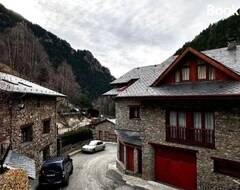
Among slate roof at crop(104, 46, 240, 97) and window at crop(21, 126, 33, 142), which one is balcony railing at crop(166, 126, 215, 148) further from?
window at crop(21, 126, 33, 142)

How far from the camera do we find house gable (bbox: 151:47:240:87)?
14853mm

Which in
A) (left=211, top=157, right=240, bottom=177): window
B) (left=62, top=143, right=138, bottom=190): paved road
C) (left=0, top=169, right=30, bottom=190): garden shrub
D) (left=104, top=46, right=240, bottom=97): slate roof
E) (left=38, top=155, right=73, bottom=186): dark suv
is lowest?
(left=62, top=143, right=138, bottom=190): paved road

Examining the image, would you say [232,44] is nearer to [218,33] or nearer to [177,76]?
[177,76]

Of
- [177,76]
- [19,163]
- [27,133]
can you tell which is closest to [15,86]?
[27,133]

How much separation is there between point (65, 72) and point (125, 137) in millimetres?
91633

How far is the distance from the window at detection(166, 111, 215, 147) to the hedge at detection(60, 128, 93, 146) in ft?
53.4

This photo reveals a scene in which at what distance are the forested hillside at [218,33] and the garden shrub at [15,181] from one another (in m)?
70.7

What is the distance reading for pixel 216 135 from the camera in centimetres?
1412

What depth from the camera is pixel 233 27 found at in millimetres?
76938

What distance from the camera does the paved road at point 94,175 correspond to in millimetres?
17266

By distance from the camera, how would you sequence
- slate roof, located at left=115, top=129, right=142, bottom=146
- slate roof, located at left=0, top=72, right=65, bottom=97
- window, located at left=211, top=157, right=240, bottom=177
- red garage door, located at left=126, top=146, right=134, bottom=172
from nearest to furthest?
window, located at left=211, top=157, right=240, bottom=177 → slate roof, located at left=0, top=72, right=65, bottom=97 → slate roof, located at left=115, top=129, right=142, bottom=146 → red garage door, located at left=126, top=146, right=134, bottom=172

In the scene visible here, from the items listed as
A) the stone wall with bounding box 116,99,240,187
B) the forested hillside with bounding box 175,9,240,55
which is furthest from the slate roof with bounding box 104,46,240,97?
the forested hillside with bounding box 175,9,240,55

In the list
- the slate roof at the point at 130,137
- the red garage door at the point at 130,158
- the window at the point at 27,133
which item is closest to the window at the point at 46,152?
the window at the point at 27,133

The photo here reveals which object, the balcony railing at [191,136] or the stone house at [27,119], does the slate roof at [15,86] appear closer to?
the stone house at [27,119]
